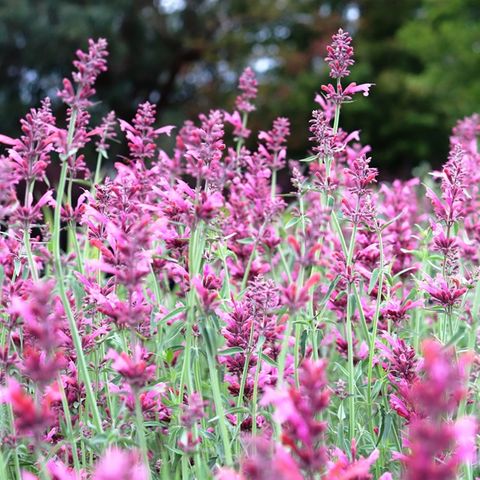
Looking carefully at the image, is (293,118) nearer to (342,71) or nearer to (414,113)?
(414,113)

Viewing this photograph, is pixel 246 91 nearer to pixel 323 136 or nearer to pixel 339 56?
pixel 339 56

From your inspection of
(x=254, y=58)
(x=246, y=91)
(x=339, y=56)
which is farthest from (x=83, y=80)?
(x=254, y=58)

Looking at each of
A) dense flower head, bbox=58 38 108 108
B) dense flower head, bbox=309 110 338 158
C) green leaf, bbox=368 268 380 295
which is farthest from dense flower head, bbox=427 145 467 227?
dense flower head, bbox=58 38 108 108

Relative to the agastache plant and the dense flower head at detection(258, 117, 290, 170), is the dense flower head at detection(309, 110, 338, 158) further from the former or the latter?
the dense flower head at detection(258, 117, 290, 170)

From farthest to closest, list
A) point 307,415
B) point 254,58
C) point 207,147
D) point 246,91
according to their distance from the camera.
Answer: point 254,58
point 246,91
point 207,147
point 307,415

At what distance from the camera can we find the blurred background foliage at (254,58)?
22286 mm

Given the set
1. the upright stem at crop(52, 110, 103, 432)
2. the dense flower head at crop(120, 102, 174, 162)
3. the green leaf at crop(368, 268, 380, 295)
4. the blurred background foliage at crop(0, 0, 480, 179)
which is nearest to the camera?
the upright stem at crop(52, 110, 103, 432)

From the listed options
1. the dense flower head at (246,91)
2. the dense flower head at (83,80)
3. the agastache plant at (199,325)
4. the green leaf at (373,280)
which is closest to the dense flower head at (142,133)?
the agastache plant at (199,325)

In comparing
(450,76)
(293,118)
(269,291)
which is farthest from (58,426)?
(293,118)

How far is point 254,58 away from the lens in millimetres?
24938

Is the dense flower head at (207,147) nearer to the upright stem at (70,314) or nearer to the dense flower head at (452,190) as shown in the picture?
the upright stem at (70,314)

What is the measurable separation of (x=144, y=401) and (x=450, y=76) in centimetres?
1969

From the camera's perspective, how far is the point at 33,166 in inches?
94.9

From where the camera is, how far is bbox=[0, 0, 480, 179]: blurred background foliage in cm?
2229
